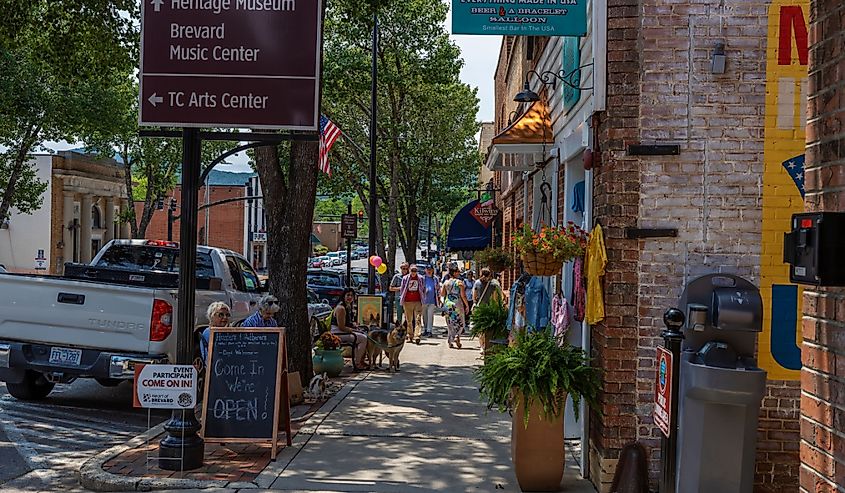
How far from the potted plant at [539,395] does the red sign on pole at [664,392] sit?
1734 millimetres

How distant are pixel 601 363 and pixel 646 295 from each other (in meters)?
0.68

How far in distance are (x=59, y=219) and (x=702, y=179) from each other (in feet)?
155

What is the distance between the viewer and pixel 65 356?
33.2 feet

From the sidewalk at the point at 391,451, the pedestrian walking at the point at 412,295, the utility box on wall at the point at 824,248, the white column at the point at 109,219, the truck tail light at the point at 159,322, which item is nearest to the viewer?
the utility box on wall at the point at 824,248

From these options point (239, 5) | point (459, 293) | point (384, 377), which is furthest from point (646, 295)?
point (459, 293)

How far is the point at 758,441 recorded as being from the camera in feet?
23.1

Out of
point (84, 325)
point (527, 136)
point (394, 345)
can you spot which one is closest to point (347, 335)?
point (394, 345)

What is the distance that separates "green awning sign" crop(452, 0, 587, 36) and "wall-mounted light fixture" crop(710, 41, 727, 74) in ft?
4.28

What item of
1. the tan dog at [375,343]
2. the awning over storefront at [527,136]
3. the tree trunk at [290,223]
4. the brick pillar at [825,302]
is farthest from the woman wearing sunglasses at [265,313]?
the brick pillar at [825,302]

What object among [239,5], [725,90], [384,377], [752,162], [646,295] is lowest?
[384,377]

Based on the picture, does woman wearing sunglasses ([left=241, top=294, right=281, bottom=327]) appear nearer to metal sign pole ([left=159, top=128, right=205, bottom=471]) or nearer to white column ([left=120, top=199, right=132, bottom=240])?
metal sign pole ([left=159, top=128, right=205, bottom=471])

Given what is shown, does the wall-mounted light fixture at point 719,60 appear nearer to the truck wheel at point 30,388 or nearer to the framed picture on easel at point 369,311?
the truck wheel at point 30,388

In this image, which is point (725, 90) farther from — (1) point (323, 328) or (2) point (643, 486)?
(1) point (323, 328)

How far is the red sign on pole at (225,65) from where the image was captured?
25.2 ft
